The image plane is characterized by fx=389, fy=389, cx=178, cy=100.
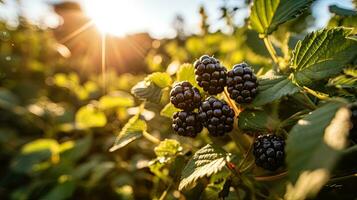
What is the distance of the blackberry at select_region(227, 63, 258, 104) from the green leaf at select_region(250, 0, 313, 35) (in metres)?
0.24

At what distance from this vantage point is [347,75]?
121cm

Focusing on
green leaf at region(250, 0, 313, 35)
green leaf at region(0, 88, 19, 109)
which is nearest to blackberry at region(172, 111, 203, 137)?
green leaf at region(250, 0, 313, 35)

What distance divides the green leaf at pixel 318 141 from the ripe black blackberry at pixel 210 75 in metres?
0.36

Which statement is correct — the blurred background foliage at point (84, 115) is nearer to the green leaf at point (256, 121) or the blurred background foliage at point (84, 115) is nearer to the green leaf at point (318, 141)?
the green leaf at point (256, 121)

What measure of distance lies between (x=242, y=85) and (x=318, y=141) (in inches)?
15.2

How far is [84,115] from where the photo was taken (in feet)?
8.28

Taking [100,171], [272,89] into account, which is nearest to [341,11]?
[272,89]

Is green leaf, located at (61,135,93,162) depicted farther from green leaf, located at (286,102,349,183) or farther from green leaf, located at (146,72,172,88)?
green leaf, located at (286,102,349,183)

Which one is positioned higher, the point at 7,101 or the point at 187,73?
the point at 7,101

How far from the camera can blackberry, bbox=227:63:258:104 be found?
0.99m

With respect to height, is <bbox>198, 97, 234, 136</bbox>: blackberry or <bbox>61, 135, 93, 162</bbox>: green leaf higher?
<bbox>61, 135, 93, 162</bbox>: green leaf

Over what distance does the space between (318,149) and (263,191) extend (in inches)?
27.9

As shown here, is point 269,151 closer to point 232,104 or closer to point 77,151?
point 232,104

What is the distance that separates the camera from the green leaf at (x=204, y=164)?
36.5 inches
